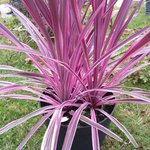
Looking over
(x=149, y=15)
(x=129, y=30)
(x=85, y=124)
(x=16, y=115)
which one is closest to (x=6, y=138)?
(x=16, y=115)

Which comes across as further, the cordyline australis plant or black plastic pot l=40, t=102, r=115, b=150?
black plastic pot l=40, t=102, r=115, b=150

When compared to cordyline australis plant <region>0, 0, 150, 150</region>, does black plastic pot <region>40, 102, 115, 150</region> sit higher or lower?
lower

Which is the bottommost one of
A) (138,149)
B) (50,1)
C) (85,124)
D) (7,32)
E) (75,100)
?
(138,149)

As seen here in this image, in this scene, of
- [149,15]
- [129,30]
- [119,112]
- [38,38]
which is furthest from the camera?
[149,15]

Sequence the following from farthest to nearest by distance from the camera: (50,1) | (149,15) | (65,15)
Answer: (149,15) → (65,15) → (50,1)

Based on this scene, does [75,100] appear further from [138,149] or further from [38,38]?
[138,149]

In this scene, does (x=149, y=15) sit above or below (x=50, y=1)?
below

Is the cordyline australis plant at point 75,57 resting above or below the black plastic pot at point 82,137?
above

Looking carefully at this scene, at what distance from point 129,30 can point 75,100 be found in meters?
1.89

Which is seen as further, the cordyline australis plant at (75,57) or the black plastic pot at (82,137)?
the black plastic pot at (82,137)

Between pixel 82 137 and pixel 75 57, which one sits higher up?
pixel 75 57

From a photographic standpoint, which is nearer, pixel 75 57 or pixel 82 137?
pixel 75 57

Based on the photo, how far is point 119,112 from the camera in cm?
203

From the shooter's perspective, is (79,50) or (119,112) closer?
(79,50)
